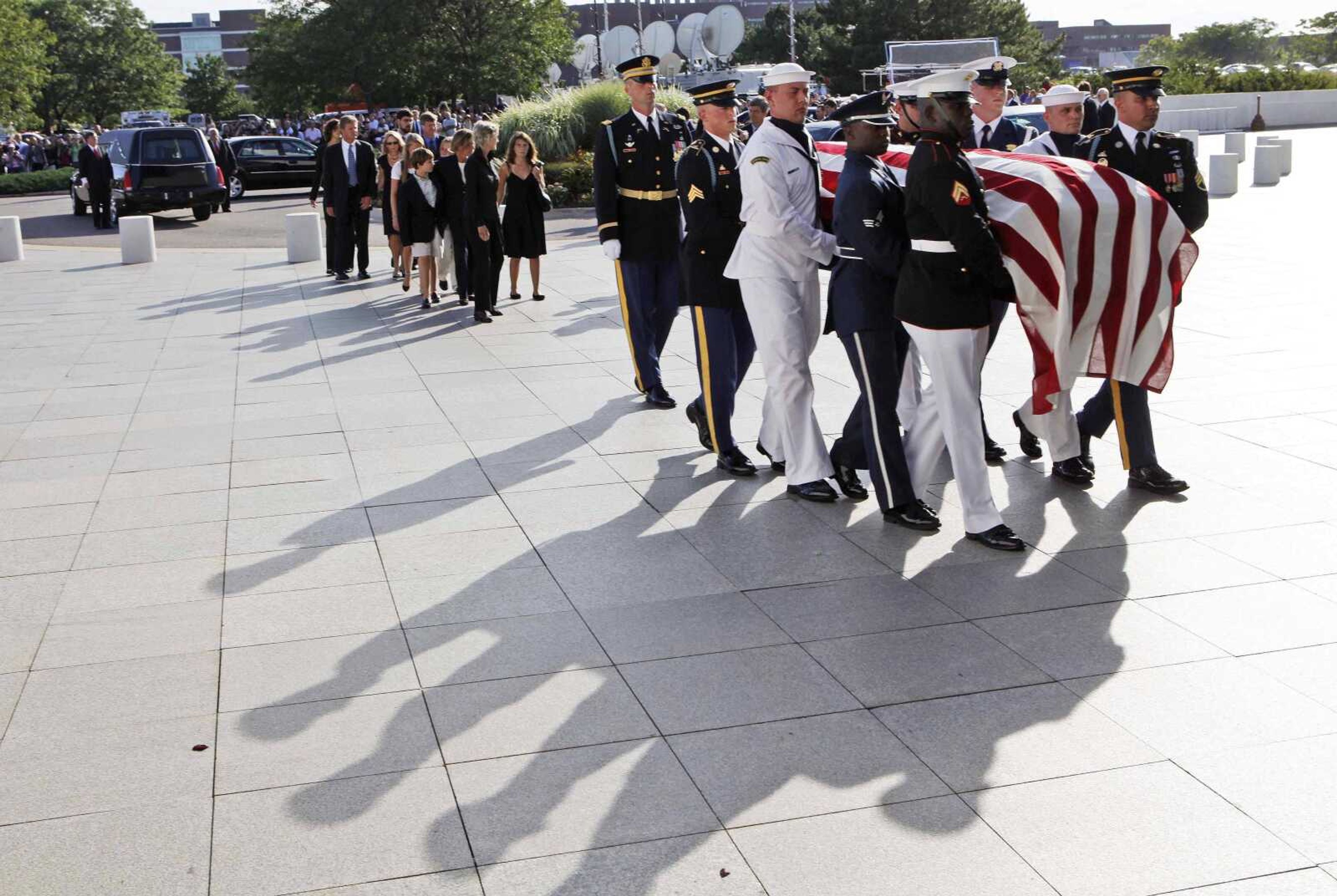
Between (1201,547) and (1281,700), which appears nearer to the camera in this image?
(1281,700)

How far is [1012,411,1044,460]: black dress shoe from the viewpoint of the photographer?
7.64m

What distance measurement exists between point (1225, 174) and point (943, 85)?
774 inches

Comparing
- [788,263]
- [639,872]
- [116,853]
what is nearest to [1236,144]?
[788,263]

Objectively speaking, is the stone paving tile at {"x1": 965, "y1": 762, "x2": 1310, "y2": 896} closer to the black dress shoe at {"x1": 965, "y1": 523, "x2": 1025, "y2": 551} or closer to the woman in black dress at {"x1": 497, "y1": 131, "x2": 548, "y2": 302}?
the black dress shoe at {"x1": 965, "y1": 523, "x2": 1025, "y2": 551}

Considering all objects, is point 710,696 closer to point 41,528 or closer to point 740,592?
point 740,592

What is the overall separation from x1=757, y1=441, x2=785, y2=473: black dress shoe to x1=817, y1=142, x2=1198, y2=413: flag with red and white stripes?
1545 millimetres

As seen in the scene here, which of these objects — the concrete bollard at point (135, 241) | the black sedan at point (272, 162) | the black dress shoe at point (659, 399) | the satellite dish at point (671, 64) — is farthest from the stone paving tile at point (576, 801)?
the black sedan at point (272, 162)

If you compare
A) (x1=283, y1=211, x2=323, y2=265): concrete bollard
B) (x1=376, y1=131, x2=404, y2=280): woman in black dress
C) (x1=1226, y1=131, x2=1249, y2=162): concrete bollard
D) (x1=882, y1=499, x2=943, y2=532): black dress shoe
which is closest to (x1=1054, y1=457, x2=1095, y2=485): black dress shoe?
(x1=882, y1=499, x2=943, y2=532): black dress shoe

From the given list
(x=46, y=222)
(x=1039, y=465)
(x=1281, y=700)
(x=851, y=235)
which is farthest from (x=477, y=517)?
(x=46, y=222)

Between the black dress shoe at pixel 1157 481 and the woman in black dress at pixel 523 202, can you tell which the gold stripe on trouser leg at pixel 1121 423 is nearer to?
the black dress shoe at pixel 1157 481

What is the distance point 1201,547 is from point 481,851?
3609 millimetres

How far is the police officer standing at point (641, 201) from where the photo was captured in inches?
354

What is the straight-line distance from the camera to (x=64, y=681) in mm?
4988

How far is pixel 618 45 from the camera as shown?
6606 cm
